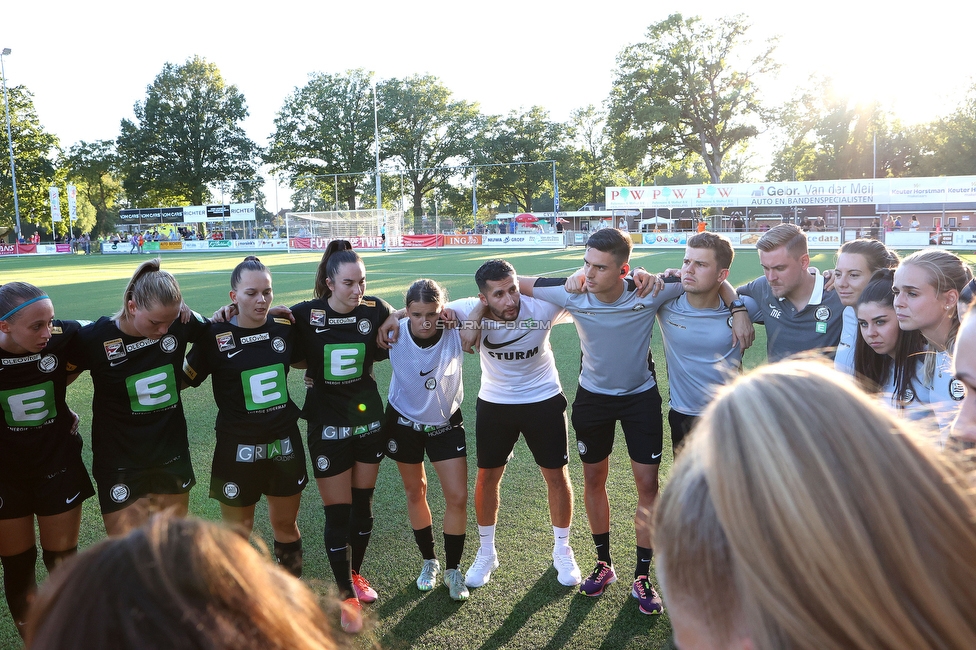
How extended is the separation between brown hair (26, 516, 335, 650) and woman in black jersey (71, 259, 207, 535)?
3294mm

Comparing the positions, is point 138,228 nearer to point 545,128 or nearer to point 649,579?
point 545,128

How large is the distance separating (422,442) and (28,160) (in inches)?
A: 2836

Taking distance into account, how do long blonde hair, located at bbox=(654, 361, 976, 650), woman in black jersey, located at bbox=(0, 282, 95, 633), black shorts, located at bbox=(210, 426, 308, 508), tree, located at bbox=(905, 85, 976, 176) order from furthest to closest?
1. tree, located at bbox=(905, 85, 976, 176)
2. black shorts, located at bbox=(210, 426, 308, 508)
3. woman in black jersey, located at bbox=(0, 282, 95, 633)
4. long blonde hair, located at bbox=(654, 361, 976, 650)

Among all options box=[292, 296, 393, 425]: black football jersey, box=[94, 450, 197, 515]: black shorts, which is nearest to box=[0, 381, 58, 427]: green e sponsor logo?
box=[94, 450, 197, 515]: black shorts

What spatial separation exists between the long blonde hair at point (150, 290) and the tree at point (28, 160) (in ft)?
230

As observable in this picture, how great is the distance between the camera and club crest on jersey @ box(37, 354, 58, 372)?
3756 millimetres

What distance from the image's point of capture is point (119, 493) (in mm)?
3854

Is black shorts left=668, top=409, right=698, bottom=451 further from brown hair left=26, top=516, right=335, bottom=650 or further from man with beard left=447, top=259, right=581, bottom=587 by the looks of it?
brown hair left=26, top=516, right=335, bottom=650

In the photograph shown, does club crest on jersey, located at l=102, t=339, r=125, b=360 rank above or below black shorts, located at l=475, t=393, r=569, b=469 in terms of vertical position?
above

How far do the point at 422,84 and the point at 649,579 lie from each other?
75.5m

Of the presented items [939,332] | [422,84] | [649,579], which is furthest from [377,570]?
[422,84]

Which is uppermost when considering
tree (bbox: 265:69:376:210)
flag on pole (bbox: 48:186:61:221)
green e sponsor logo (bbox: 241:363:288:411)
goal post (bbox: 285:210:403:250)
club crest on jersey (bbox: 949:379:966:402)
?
tree (bbox: 265:69:376:210)

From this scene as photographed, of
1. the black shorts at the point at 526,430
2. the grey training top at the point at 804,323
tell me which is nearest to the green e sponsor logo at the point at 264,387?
the black shorts at the point at 526,430

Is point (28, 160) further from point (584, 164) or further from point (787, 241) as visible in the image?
point (787, 241)
